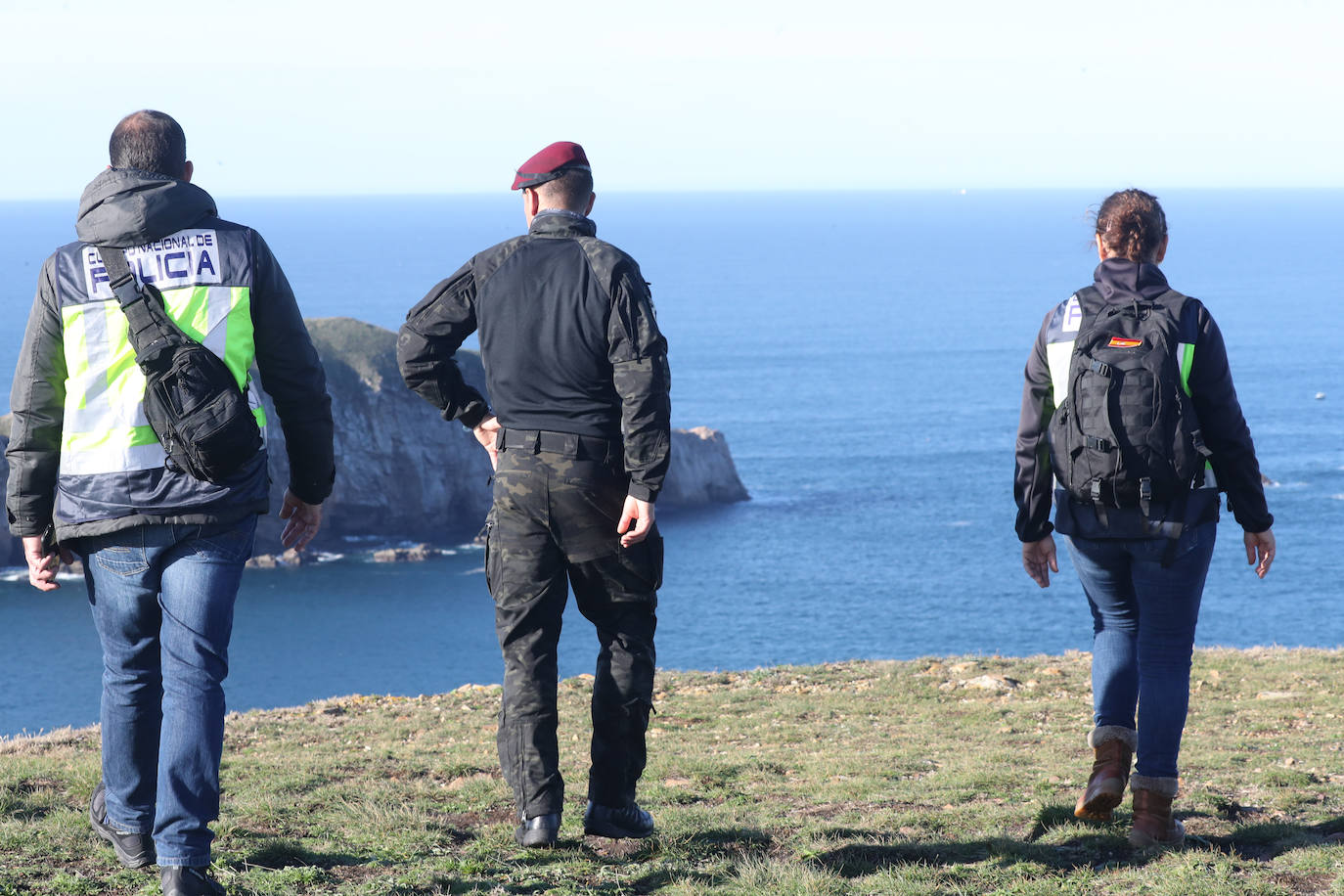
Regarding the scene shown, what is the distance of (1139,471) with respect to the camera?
18.9 ft

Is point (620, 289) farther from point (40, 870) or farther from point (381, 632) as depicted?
point (381, 632)

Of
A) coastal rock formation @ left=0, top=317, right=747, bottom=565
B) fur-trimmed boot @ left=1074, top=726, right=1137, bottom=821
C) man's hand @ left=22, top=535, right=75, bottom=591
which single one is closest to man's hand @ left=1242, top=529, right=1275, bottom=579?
fur-trimmed boot @ left=1074, top=726, right=1137, bottom=821

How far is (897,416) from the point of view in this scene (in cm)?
14612

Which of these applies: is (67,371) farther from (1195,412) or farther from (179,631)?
(1195,412)

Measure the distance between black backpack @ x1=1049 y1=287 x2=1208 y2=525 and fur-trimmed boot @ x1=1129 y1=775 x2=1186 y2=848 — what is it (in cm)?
126

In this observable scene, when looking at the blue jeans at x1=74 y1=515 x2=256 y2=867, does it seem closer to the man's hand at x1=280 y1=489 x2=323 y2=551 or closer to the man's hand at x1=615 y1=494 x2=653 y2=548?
the man's hand at x1=280 y1=489 x2=323 y2=551

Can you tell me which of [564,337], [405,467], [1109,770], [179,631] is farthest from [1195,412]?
[405,467]

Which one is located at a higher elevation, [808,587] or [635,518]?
[635,518]

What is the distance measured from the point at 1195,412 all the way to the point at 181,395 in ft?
14.0

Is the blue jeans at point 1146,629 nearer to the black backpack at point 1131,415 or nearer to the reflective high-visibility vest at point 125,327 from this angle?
the black backpack at point 1131,415

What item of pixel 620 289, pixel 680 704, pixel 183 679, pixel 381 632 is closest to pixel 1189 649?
pixel 620 289

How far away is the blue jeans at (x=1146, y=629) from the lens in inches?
233

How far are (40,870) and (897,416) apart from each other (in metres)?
143

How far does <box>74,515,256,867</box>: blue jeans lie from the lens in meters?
4.93
